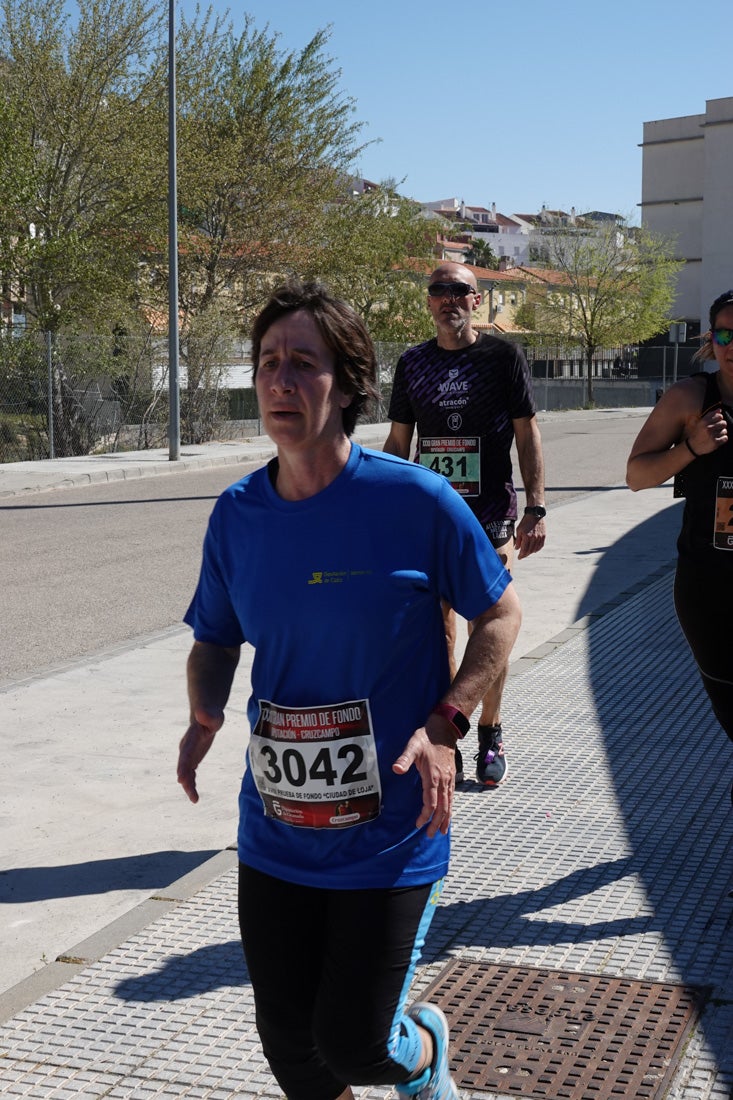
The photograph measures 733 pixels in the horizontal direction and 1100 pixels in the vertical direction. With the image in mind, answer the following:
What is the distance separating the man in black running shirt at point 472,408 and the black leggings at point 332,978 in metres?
2.86

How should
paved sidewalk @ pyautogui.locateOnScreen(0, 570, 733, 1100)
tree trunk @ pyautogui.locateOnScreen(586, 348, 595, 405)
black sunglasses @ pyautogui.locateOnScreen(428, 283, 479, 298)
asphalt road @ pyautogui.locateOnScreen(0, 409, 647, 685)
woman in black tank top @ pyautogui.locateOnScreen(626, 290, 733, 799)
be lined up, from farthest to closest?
tree trunk @ pyautogui.locateOnScreen(586, 348, 595, 405) → asphalt road @ pyautogui.locateOnScreen(0, 409, 647, 685) → black sunglasses @ pyautogui.locateOnScreen(428, 283, 479, 298) → woman in black tank top @ pyautogui.locateOnScreen(626, 290, 733, 799) → paved sidewalk @ pyautogui.locateOnScreen(0, 570, 733, 1100)

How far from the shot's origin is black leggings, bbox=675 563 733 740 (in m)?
4.14

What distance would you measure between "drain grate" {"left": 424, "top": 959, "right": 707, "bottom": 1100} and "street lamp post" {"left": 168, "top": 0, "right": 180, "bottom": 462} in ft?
65.5

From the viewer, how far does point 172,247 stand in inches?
904

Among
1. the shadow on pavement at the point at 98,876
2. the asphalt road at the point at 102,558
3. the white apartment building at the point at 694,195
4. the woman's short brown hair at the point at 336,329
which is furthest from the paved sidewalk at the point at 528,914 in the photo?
the white apartment building at the point at 694,195

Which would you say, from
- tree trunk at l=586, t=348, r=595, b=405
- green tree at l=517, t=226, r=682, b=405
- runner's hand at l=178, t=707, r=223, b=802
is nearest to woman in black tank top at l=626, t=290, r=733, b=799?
runner's hand at l=178, t=707, r=223, b=802

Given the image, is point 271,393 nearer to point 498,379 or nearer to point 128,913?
point 128,913

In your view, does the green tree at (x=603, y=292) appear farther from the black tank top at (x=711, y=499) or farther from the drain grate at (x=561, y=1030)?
the drain grate at (x=561, y=1030)

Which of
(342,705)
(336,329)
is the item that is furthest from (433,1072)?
(336,329)

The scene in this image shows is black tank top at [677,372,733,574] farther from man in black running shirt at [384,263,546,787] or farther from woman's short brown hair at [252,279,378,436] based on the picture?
woman's short brown hair at [252,279,378,436]

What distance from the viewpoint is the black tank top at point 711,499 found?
412 cm

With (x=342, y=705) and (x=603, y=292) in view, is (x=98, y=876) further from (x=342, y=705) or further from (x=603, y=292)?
(x=603, y=292)

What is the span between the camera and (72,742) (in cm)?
628

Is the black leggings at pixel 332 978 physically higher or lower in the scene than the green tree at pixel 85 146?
lower
